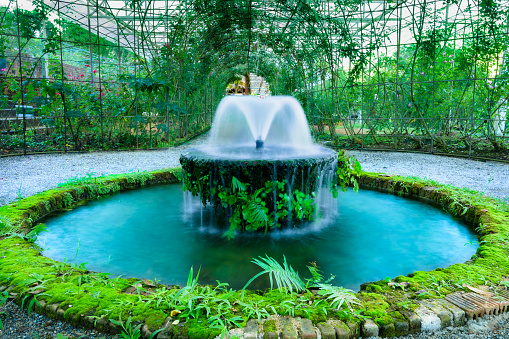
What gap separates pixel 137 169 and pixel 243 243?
4258 millimetres

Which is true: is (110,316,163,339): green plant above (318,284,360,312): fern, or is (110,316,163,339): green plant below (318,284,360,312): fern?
below

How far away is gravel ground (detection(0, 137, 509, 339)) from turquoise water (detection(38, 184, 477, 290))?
3.36 feet

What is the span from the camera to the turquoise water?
3.36 metres

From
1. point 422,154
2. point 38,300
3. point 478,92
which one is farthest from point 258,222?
point 478,92

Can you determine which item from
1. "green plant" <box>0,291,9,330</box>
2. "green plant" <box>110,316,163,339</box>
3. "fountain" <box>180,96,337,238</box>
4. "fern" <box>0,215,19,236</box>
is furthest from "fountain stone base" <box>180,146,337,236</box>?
"green plant" <box>0,291,9,330</box>

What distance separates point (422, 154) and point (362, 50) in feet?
10.8

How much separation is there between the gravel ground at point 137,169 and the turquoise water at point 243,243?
1025 millimetres

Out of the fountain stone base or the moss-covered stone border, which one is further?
the fountain stone base

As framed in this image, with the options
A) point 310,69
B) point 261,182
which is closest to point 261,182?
point 261,182

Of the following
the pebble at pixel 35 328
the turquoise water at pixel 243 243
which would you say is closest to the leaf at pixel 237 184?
the turquoise water at pixel 243 243

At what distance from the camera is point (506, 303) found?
2281 mm

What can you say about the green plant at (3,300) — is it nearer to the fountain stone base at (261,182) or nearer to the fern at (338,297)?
the fern at (338,297)

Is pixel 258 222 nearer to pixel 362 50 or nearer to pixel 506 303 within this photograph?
pixel 506 303

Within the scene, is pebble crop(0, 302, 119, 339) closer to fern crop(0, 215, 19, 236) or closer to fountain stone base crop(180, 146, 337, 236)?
fern crop(0, 215, 19, 236)
